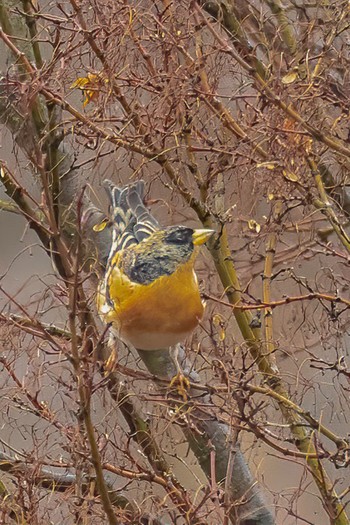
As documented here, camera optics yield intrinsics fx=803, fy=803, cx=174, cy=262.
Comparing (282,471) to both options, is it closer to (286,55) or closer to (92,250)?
(92,250)

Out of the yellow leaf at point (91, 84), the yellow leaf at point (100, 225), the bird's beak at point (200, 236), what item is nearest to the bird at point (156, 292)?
the bird's beak at point (200, 236)

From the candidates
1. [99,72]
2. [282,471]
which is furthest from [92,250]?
[282,471]

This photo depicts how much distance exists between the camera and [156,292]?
30.5 inches

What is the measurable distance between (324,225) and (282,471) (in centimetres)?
42

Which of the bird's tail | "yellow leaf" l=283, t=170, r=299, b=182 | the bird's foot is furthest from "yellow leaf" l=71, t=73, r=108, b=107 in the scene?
the bird's foot

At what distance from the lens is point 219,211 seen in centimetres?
114

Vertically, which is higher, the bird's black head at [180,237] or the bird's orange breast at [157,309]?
the bird's black head at [180,237]

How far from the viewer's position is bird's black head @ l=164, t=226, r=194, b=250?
2.59 ft

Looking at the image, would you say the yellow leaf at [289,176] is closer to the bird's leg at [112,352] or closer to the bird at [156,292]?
the bird at [156,292]

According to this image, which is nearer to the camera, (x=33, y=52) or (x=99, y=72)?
(x=99, y=72)

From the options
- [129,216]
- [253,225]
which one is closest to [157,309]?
[129,216]

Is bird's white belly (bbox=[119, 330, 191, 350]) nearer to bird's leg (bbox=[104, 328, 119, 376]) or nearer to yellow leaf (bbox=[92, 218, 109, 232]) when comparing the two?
bird's leg (bbox=[104, 328, 119, 376])

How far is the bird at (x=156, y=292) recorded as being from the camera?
30.3 inches

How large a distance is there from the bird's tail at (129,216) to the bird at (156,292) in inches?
2.9
